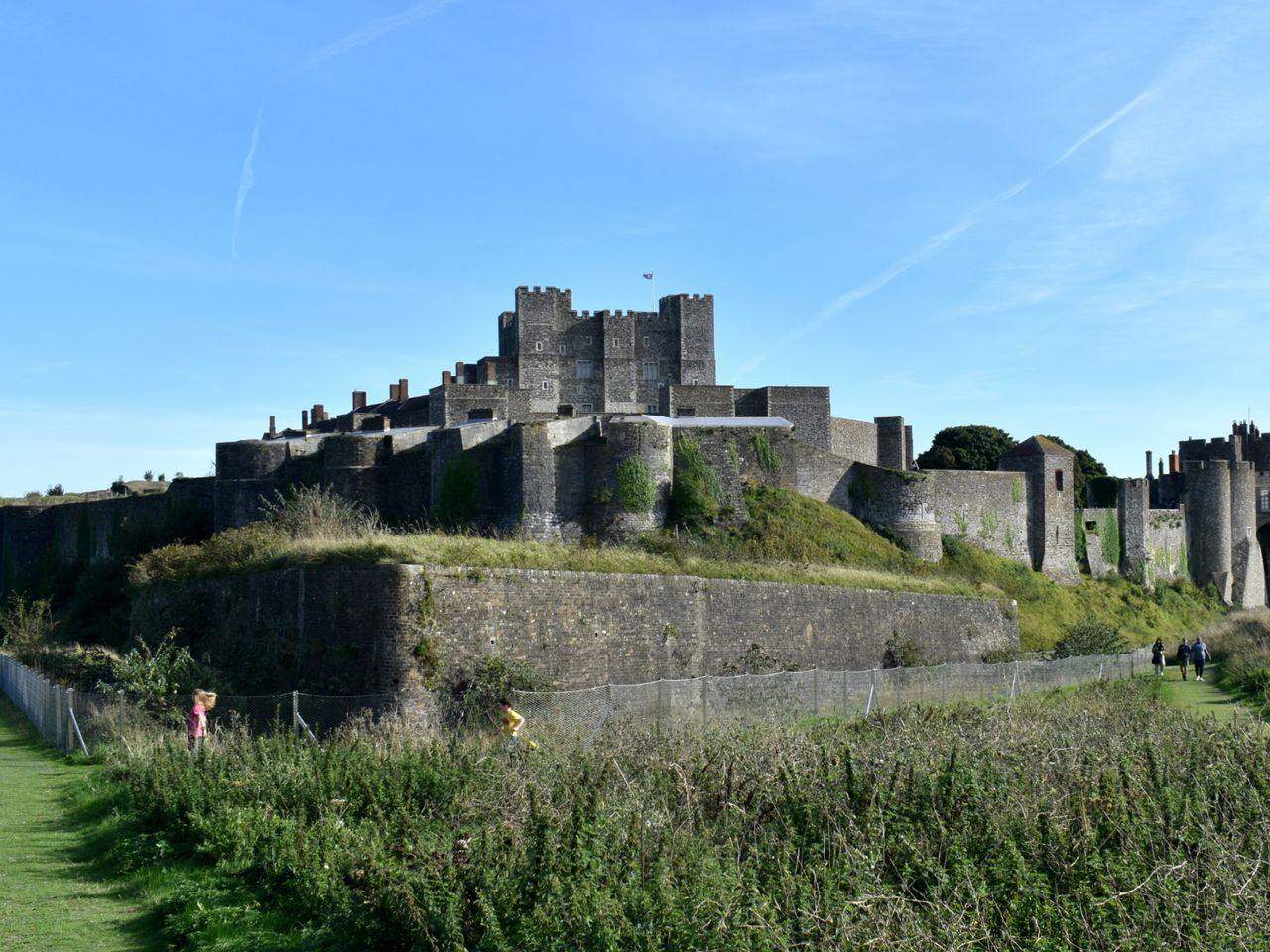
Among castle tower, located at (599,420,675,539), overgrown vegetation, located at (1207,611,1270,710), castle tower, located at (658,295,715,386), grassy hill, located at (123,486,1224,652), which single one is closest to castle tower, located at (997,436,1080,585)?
grassy hill, located at (123,486,1224,652)

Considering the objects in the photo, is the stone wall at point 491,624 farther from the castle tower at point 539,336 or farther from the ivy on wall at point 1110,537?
the castle tower at point 539,336

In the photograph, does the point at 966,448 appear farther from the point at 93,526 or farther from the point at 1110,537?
the point at 93,526

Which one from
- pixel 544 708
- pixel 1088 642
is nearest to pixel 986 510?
pixel 1088 642

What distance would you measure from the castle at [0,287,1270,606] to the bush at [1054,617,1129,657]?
4.42m

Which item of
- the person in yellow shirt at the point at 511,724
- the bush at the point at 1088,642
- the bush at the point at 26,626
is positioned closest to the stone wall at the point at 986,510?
the bush at the point at 1088,642

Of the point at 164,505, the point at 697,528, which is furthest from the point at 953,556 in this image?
the point at 164,505

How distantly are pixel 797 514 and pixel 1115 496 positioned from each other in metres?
19.9

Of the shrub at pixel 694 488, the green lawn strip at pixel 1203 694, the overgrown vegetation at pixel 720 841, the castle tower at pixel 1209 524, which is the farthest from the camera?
the castle tower at pixel 1209 524

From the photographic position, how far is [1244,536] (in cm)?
5588

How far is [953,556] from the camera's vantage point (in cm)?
→ 4175

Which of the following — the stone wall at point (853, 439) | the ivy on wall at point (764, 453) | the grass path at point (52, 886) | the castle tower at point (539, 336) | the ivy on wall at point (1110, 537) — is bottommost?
the grass path at point (52, 886)

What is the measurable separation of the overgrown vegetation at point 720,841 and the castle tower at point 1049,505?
29863 millimetres

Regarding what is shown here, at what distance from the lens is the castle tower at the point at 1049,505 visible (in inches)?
1820

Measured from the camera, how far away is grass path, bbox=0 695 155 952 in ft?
35.9
